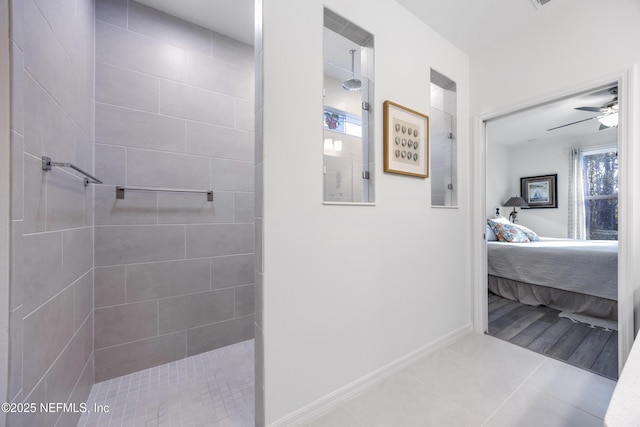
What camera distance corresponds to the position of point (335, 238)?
4.75 ft

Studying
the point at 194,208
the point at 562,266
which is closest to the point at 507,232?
the point at 562,266

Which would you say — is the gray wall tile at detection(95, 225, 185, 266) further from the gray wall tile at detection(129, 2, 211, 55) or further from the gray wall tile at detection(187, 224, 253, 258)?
the gray wall tile at detection(129, 2, 211, 55)

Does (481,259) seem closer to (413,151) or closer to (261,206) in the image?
(413,151)

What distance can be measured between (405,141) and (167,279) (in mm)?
2017

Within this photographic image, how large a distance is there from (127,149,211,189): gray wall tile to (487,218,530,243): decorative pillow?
4.02m

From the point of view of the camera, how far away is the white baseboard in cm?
130

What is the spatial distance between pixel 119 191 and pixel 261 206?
46.5 inches

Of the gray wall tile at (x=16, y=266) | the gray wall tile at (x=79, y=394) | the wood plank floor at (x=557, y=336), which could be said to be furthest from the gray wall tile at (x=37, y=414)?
the wood plank floor at (x=557, y=336)

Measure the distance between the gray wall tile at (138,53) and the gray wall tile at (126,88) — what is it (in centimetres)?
5

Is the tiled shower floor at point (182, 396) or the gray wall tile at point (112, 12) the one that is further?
the gray wall tile at point (112, 12)

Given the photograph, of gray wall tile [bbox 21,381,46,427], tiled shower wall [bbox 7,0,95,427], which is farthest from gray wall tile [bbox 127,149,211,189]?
gray wall tile [bbox 21,381,46,427]

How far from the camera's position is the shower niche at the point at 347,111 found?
153cm

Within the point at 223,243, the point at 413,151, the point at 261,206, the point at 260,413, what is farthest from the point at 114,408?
the point at 413,151

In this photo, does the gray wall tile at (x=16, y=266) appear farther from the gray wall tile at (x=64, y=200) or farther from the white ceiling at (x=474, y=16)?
the white ceiling at (x=474, y=16)
